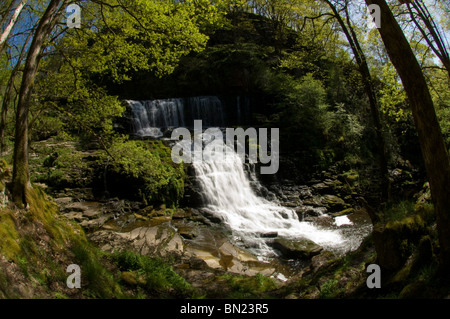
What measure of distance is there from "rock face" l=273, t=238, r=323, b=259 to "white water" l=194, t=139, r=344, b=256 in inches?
16.3

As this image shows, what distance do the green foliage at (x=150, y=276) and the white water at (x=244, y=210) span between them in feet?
14.2

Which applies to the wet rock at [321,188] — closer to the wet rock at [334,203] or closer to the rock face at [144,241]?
the wet rock at [334,203]

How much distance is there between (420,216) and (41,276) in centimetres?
571

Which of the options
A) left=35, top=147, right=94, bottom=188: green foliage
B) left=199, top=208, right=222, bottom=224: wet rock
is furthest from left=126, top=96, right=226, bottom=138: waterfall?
left=199, top=208, right=222, bottom=224: wet rock

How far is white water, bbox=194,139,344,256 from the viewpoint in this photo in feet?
35.0

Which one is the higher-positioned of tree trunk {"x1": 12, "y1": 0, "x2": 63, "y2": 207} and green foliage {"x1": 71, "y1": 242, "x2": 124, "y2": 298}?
tree trunk {"x1": 12, "y1": 0, "x2": 63, "y2": 207}

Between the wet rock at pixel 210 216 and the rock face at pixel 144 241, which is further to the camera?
the wet rock at pixel 210 216

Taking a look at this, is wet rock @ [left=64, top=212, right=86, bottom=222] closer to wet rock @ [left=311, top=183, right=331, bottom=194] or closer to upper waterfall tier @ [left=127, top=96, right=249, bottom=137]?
upper waterfall tier @ [left=127, top=96, right=249, bottom=137]

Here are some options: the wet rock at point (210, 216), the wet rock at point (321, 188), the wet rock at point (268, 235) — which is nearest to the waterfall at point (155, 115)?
the wet rock at point (210, 216)

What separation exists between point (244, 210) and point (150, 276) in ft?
25.7

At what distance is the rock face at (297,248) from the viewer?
8.99m

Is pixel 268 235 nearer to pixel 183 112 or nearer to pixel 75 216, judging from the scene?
pixel 75 216

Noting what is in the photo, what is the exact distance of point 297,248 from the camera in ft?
30.3
